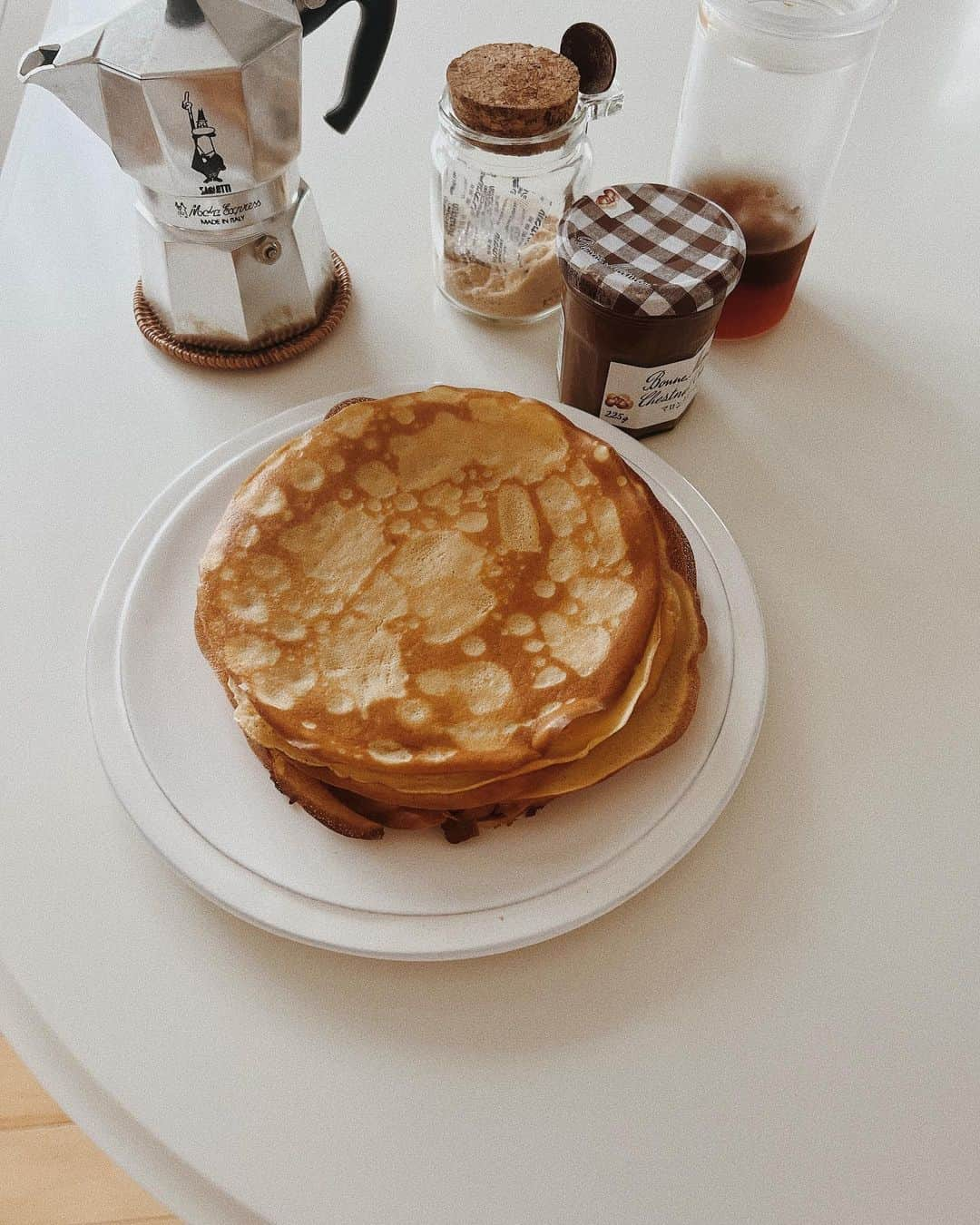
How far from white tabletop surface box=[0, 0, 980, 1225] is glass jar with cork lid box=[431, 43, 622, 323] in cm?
5

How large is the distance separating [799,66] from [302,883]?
804 millimetres

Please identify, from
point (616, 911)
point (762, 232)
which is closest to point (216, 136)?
point (762, 232)

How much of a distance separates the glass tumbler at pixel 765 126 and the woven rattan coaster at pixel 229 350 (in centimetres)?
39

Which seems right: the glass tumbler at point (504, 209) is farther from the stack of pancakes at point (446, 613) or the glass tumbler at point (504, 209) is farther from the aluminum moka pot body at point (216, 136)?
the stack of pancakes at point (446, 613)

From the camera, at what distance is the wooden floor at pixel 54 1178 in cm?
119

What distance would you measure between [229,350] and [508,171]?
0.33 metres

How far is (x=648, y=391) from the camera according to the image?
899 millimetres

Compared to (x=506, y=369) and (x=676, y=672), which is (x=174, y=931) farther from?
(x=506, y=369)

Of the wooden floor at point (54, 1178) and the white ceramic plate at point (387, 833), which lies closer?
the white ceramic plate at point (387, 833)

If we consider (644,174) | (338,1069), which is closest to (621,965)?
(338,1069)

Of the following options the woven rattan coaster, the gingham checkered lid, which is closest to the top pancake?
the gingham checkered lid

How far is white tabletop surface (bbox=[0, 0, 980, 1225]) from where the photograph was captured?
629mm

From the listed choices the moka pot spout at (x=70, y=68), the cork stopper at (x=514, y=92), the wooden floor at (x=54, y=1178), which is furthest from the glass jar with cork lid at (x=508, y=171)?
the wooden floor at (x=54, y=1178)

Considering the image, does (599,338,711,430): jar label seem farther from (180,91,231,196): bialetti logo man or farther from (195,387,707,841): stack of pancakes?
(180,91,231,196): bialetti logo man
